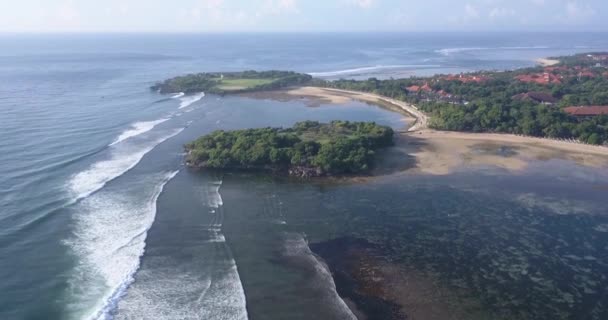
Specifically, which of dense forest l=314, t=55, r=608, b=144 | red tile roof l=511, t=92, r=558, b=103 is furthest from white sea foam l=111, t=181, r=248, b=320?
red tile roof l=511, t=92, r=558, b=103

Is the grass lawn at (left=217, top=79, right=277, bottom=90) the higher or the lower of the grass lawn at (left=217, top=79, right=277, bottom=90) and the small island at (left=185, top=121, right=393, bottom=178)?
the higher

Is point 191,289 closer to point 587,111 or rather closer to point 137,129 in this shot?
point 137,129

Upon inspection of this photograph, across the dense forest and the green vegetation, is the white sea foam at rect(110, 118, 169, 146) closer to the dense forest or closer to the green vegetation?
the green vegetation

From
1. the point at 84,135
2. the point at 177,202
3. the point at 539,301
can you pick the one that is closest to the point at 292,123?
the point at 84,135

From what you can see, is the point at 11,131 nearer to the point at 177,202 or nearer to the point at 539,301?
the point at 177,202

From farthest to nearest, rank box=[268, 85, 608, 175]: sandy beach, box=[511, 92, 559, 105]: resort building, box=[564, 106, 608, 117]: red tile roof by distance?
box=[511, 92, 559, 105]: resort building, box=[564, 106, 608, 117]: red tile roof, box=[268, 85, 608, 175]: sandy beach

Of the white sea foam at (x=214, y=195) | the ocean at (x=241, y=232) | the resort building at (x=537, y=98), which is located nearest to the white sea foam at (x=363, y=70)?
the resort building at (x=537, y=98)
